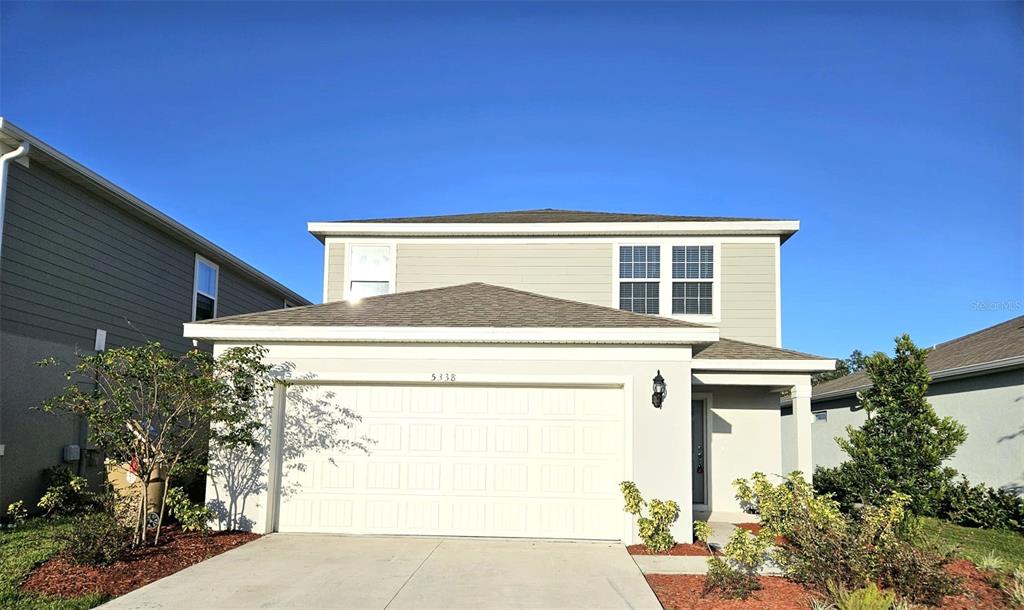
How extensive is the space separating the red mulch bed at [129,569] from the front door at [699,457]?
7.91 m

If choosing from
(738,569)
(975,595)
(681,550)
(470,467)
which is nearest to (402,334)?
(470,467)

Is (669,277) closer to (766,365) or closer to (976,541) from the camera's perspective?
(766,365)

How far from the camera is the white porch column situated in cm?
1061

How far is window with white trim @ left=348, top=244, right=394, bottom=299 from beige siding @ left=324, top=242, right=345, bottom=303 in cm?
16

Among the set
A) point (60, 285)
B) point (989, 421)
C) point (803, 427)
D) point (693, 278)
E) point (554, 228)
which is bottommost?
point (803, 427)

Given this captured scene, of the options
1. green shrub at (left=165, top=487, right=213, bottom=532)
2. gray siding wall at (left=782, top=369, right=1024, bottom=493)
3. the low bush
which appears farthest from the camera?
gray siding wall at (left=782, top=369, right=1024, bottom=493)

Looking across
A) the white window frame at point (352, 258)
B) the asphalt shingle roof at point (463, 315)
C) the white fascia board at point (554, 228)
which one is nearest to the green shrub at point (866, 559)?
the asphalt shingle roof at point (463, 315)

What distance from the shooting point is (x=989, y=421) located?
12672 millimetres

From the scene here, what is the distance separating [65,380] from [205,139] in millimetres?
5900

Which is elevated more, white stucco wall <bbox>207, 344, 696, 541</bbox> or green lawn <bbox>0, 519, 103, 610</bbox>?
white stucco wall <bbox>207, 344, 696, 541</bbox>

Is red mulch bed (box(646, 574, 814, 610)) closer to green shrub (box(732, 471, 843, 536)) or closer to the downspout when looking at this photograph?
green shrub (box(732, 471, 843, 536))

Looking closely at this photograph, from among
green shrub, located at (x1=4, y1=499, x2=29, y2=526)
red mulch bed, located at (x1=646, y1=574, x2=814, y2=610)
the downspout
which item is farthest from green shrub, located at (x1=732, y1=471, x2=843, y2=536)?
the downspout

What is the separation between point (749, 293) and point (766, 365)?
2.16 m

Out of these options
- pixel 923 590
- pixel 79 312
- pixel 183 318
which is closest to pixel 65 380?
pixel 79 312
